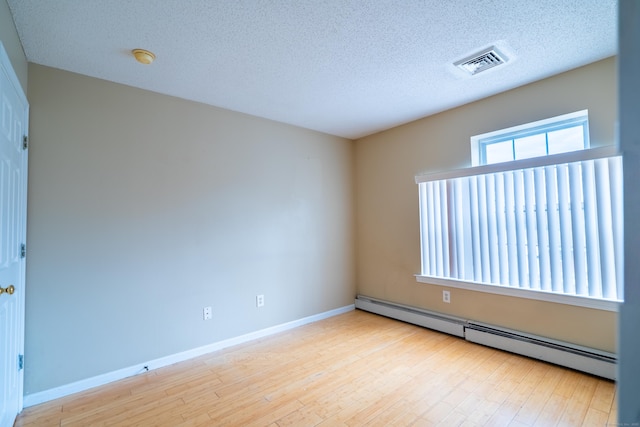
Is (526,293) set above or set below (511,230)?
below

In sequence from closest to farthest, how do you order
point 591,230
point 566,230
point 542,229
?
point 591,230 → point 566,230 → point 542,229

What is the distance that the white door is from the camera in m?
1.63

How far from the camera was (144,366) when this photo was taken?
8.21 feet

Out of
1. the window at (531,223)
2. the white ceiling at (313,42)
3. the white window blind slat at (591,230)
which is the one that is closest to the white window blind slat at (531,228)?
the window at (531,223)

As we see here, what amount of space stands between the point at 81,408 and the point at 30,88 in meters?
2.27

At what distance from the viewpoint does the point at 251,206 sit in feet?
10.6

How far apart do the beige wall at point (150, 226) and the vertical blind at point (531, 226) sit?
1.56 m

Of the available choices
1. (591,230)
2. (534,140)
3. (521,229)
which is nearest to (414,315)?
(521,229)

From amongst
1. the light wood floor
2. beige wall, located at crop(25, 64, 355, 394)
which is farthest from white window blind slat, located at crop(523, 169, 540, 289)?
beige wall, located at crop(25, 64, 355, 394)

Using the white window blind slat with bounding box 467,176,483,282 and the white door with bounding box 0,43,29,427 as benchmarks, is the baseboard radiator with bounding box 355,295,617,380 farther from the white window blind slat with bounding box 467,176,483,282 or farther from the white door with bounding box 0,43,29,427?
the white door with bounding box 0,43,29,427

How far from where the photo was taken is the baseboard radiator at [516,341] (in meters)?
2.25

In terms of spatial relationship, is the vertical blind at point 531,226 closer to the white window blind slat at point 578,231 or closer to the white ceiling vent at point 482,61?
the white window blind slat at point 578,231

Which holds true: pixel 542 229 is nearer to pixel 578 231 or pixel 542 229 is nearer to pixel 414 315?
pixel 578 231

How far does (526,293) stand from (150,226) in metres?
3.31
